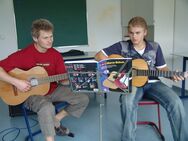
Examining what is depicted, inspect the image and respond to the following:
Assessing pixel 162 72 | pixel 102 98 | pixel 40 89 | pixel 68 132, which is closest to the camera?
pixel 162 72

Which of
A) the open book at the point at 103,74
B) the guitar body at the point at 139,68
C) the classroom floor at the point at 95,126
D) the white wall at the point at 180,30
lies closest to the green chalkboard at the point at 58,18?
the classroom floor at the point at 95,126

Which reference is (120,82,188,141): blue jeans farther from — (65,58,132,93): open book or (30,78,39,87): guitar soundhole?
(30,78,39,87): guitar soundhole

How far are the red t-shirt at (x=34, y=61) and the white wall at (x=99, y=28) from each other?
7.00ft

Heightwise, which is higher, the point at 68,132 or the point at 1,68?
the point at 1,68

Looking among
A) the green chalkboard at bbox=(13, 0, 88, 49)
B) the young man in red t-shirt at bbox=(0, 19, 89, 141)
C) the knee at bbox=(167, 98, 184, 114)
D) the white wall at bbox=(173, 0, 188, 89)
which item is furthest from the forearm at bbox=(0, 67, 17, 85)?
the white wall at bbox=(173, 0, 188, 89)

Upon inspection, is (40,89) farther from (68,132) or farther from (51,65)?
(68,132)

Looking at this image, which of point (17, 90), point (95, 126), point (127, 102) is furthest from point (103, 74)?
point (95, 126)

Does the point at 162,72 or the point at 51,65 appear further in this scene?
the point at 51,65

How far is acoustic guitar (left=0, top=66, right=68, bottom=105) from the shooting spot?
208cm

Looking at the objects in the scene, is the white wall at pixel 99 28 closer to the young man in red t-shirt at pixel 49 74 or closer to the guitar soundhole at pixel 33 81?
the young man in red t-shirt at pixel 49 74

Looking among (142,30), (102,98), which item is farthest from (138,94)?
(102,98)

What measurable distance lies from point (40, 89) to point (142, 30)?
1.01 metres

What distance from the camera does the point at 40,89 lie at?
7.00 feet

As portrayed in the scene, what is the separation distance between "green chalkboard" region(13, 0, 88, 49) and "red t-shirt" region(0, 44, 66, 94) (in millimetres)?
2075
